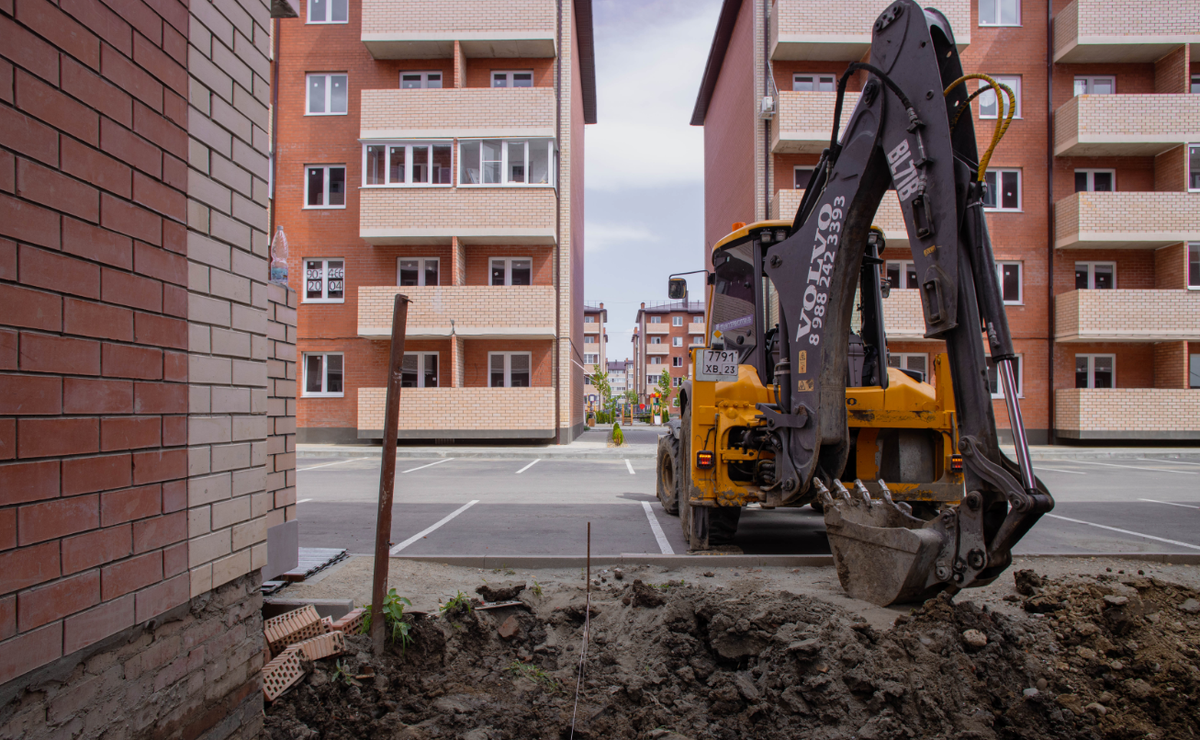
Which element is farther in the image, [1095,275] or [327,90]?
[327,90]

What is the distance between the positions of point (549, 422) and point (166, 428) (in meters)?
17.4

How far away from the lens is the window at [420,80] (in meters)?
21.7

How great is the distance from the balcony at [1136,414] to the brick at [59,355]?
81.2ft

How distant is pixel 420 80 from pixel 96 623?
22924 millimetres

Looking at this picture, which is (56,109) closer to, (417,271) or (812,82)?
(417,271)

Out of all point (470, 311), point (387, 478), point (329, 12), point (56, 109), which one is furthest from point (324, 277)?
point (56, 109)

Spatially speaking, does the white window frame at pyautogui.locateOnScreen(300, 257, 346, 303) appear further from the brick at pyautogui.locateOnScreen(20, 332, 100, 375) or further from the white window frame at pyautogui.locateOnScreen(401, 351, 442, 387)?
the brick at pyautogui.locateOnScreen(20, 332, 100, 375)

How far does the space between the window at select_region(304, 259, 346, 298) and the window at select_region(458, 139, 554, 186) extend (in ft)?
17.0

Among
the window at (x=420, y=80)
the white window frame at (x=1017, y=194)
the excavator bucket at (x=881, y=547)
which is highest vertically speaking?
the window at (x=420, y=80)

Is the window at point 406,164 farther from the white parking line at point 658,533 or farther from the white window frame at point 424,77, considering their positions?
the white parking line at point 658,533

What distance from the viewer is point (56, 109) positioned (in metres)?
1.93

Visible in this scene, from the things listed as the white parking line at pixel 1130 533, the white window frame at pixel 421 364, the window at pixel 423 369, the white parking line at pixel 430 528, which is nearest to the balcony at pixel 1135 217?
the white parking line at pixel 1130 533

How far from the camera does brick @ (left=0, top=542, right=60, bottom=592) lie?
1737 millimetres

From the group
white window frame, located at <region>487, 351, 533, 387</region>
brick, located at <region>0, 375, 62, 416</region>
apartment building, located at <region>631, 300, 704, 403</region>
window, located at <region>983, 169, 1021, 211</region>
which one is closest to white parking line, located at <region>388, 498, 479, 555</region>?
brick, located at <region>0, 375, 62, 416</region>
